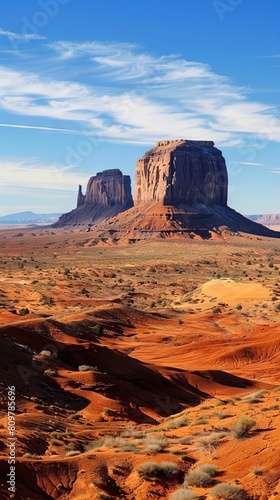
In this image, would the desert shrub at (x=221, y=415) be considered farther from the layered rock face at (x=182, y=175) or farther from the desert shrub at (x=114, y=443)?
the layered rock face at (x=182, y=175)

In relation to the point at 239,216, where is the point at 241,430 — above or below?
below

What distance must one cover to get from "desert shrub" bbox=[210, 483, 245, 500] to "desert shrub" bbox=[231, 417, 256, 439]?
85.2 inches

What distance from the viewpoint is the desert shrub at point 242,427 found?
11.2 meters

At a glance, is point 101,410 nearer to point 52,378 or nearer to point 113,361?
point 52,378

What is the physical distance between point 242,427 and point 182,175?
478 feet

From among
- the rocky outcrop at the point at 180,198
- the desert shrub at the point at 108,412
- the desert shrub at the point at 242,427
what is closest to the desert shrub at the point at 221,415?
the desert shrub at the point at 242,427

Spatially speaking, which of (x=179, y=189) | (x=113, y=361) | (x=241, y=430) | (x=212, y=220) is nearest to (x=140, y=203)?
(x=179, y=189)

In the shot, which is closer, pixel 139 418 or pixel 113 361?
pixel 139 418

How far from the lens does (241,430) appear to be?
1123 cm

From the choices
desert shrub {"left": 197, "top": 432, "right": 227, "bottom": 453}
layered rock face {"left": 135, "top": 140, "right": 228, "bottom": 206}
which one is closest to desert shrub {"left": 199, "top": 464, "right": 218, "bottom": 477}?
desert shrub {"left": 197, "top": 432, "right": 227, "bottom": 453}

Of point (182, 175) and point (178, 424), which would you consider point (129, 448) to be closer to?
point (178, 424)

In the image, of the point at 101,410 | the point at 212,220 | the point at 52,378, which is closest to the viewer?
the point at 101,410

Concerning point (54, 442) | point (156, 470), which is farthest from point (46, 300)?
point (156, 470)

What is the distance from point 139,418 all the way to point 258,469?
762 centimetres
